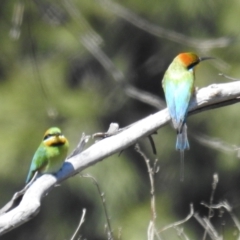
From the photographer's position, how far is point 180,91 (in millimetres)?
3430

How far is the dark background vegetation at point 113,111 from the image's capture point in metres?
7.04

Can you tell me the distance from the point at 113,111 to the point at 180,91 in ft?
14.5

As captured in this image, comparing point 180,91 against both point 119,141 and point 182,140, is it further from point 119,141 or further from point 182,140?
point 119,141

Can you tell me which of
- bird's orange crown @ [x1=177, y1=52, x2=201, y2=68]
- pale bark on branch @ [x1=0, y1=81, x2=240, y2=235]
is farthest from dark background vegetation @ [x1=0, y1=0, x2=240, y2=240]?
pale bark on branch @ [x1=0, y1=81, x2=240, y2=235]

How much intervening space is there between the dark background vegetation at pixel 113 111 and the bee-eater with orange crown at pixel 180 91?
2869mm

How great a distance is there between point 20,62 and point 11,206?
514 centimetres

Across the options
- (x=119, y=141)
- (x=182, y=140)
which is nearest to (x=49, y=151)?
(x=182, y=140)

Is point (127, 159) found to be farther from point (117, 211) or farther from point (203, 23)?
point (203, 23)

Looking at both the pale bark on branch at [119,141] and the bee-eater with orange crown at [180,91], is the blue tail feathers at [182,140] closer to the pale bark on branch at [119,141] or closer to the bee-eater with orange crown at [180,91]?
the bee-eater with orange crown at [180,91]

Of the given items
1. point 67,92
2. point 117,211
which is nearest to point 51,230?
point 117,211

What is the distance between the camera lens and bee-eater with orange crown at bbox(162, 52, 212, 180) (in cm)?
321

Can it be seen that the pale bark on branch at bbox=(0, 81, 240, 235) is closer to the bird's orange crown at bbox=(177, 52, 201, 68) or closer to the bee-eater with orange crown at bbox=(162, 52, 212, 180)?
the bee-eater with orange crown at bbox=(162, 52, 212, 180)

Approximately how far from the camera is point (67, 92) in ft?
24.5

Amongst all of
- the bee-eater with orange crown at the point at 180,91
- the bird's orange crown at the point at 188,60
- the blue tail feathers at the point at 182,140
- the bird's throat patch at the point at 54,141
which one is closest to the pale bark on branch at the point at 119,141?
the bee-eater with orange crown at the point at 180,91
